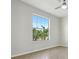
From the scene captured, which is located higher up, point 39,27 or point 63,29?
point 39,27

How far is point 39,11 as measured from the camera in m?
6.01

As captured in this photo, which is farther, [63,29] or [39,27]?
[63,29]

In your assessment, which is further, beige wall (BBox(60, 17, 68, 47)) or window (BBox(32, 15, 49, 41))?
beige wall (BBox(60, 17, 68, 47))

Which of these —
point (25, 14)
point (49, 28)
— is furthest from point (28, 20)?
point (49, 28)

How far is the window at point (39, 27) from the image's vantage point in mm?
5629

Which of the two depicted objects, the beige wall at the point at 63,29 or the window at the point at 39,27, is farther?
the beige wall at the point at 63,29

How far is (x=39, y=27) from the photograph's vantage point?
6066 mm

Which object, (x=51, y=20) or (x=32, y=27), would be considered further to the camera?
(x=51, y=20)

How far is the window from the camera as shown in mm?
5629

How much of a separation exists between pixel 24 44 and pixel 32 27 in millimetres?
1168

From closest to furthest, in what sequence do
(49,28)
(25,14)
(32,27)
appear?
(25,14)
(32,27)
(49,28)
